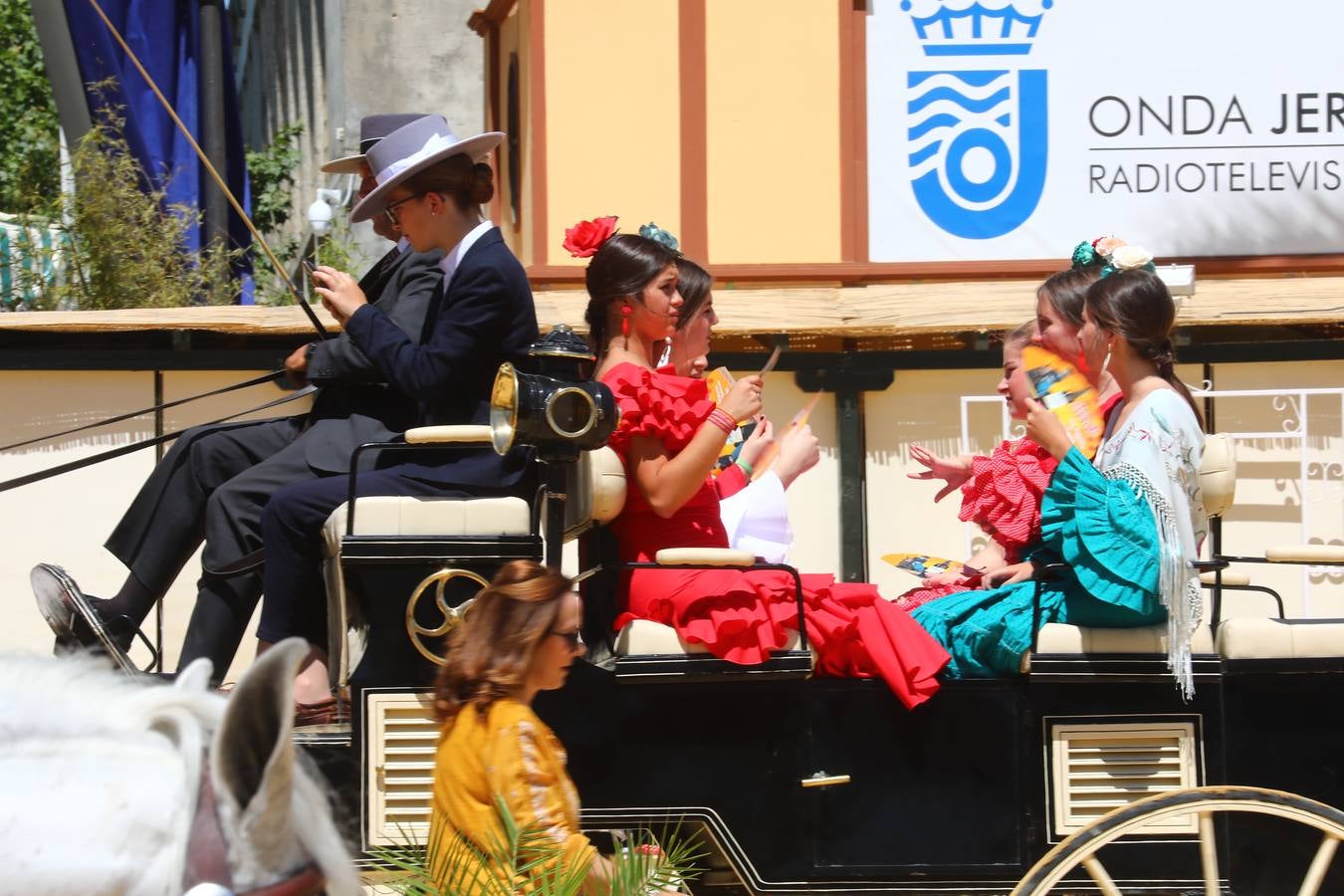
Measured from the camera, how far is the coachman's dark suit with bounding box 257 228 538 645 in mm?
3762

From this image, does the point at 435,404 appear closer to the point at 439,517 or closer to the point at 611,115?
the point at 439,517

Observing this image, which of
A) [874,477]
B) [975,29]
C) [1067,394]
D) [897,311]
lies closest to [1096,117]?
→ [975,29]

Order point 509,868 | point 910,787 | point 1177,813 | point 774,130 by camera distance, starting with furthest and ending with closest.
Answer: point 774,130
point 910,787
point 1177,813
point 509,868

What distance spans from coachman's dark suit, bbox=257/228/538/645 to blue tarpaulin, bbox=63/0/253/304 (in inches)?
187

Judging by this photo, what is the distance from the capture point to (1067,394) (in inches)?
159

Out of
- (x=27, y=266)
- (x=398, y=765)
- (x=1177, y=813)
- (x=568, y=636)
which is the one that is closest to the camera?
(x=568, y=636)

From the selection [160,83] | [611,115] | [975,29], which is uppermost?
[160,83]

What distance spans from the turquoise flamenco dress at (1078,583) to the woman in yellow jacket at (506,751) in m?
1.24

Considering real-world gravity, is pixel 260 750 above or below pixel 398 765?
above

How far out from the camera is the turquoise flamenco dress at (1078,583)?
3.63 meters

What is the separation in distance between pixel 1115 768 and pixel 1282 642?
468 millimetres

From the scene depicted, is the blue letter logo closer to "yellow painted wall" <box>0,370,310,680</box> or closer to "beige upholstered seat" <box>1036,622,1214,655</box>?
"yellow painted wall" <box>0,370,310,680</box>

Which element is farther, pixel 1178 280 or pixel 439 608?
pixel 1178 280

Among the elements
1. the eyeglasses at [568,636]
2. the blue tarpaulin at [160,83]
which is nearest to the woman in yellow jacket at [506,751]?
the eyeglasses at [568,636]
